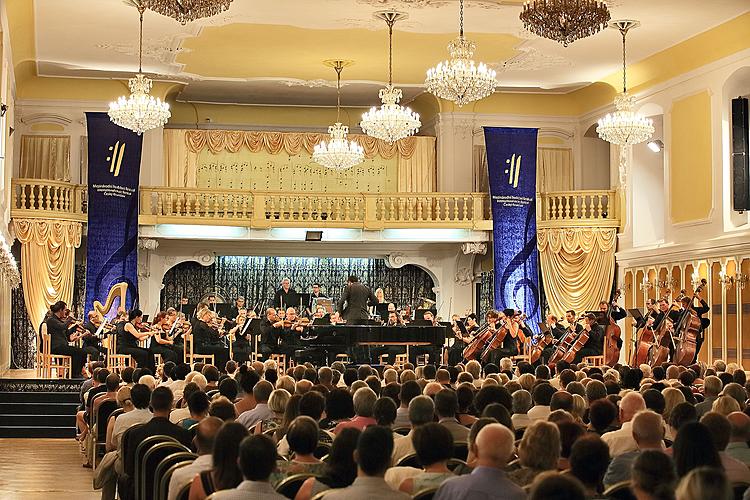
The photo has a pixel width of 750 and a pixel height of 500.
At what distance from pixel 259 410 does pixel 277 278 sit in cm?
1601

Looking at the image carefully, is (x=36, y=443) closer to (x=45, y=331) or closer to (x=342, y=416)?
(x=45, y=331)

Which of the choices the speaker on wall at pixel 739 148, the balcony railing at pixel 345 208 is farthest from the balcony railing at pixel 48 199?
the speaker on wall at pixel 739 148

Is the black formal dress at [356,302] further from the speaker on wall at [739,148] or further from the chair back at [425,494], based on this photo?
the chair back at [425,494]

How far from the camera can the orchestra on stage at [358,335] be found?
16656 mm

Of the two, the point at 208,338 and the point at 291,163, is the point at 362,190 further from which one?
the point at 208,338

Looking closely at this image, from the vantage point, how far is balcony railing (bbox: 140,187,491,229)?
21328 mm

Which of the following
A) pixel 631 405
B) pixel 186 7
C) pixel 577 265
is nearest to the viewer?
pixel 631 405

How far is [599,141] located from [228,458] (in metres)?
19.9

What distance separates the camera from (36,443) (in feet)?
47.4

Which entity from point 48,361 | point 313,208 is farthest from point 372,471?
point 313,208

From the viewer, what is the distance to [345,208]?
72.0ft

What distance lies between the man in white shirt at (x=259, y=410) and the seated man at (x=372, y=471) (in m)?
3.11

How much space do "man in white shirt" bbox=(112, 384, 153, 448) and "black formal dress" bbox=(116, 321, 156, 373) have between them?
891cm

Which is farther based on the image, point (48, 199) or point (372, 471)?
point (48, 199)
